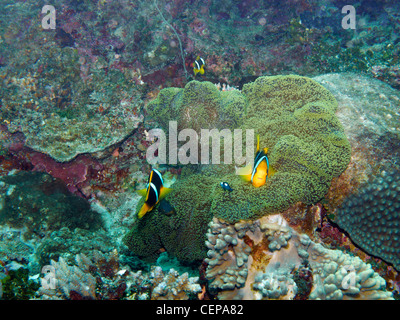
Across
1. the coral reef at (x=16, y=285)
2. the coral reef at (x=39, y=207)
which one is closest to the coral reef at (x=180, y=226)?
the coral reef at (x=16, y=285)

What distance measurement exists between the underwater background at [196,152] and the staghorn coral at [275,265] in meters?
0.02

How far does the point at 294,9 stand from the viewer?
28.3ft

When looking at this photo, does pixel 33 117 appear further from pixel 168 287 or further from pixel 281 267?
pixel 281 267

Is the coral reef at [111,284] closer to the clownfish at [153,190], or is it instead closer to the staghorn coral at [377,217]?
the clownfish at [153,190]

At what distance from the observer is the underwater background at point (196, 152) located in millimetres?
2539

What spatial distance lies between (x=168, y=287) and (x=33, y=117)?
18.4 feet

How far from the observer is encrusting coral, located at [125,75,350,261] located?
261 centimetres

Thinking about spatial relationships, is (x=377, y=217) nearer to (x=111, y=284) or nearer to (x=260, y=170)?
(x=260, y=170)

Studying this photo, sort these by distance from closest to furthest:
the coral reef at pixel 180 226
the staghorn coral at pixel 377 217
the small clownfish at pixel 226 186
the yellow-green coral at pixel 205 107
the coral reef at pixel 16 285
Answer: the small clownfish at pixel 226 186, the staghorn coral at pixel 377 217, the coral reef at pixel 16 285, the coral reef at pixel 180 226, the yellow-green coral at pixel 205 107

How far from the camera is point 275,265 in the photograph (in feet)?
8.16

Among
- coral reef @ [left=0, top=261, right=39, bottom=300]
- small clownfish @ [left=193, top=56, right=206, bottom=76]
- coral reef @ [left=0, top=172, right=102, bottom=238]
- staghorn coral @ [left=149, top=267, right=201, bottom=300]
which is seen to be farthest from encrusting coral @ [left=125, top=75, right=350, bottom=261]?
coral reef @ [left=0, top=172, right=102, bottom=238]

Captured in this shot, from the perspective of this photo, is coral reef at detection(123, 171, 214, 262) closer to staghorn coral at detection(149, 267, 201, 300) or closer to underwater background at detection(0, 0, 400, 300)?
underwater background at detection(0, 0, 400, 300)

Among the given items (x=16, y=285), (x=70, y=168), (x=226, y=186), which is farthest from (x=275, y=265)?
(x=70, y=168)
